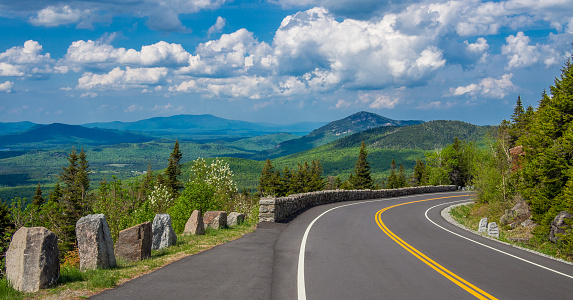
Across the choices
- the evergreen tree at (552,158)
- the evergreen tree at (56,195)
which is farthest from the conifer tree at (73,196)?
the evergreen tree at (552,158)

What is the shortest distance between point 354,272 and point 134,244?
5.37 meters

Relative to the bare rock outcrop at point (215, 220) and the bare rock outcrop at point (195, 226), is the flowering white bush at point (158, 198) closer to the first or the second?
the bare rock outcrop at point (215, 220)

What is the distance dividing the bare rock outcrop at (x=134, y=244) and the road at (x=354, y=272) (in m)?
1.09

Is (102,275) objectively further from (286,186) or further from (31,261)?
(286,186)

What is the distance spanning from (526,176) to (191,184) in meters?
17.8

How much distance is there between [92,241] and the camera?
8133mm

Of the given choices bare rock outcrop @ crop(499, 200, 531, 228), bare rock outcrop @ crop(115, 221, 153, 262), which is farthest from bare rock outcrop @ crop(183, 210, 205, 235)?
bare rock outcrop @ crop(499, 200, 531, 228)

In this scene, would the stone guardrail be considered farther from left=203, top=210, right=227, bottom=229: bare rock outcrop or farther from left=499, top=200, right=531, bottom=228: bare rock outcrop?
left=499, top=200, right=531, bottom=228: bare rock outcrop

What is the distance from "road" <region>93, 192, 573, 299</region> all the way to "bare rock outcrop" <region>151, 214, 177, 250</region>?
1400 mm

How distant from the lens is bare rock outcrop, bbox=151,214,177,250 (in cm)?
1133

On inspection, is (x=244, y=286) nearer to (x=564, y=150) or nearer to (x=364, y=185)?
(x=564, y=150)

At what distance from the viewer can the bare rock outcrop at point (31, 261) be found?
21.4ft

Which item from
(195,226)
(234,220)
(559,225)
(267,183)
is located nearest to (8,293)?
(195,226)

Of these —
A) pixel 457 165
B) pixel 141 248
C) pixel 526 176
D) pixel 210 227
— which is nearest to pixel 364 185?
pixel 457 165
